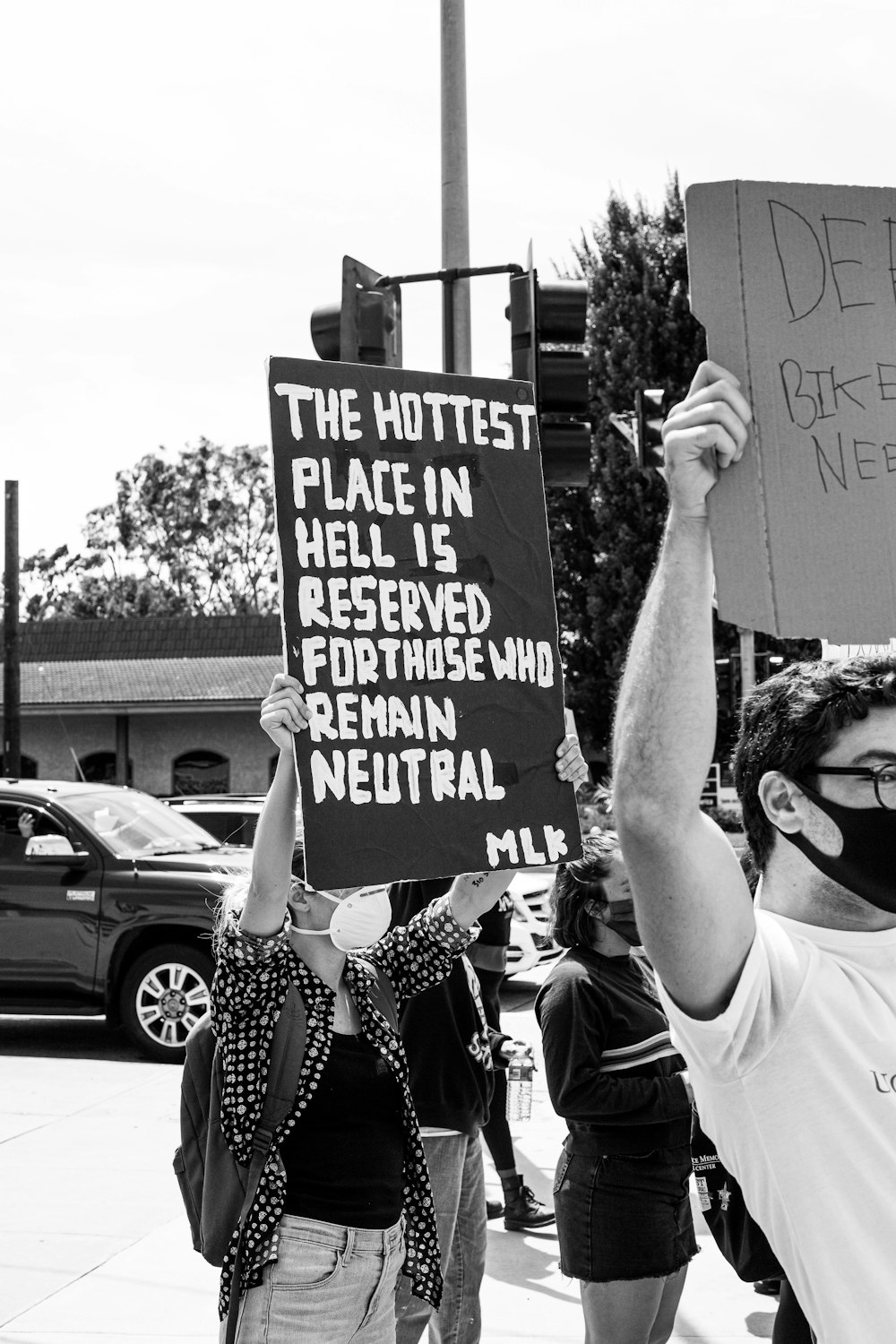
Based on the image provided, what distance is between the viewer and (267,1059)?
3.10 meters

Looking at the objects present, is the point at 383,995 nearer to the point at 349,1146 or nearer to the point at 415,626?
the point at 349,1146

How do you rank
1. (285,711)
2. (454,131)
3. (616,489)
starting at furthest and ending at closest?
(616,489) → (454,131) → (285,711)

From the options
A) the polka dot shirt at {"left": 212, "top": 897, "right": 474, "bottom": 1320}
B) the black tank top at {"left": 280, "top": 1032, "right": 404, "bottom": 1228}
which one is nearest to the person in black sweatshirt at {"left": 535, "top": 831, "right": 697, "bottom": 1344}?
the polka dot shirt at {"left": 212, "top": 897, "right": 474, "bottom": 1320}

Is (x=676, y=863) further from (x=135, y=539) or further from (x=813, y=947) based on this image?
(x=135, y=539)

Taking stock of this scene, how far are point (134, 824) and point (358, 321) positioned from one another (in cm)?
556

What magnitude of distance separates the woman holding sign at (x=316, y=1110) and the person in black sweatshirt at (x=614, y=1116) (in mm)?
635

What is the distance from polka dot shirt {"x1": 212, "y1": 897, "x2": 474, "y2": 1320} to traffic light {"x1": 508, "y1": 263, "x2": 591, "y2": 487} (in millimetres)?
3961

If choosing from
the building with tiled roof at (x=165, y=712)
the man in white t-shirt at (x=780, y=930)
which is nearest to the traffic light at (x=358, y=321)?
the man in white t-shirt at (x=780, y=930)

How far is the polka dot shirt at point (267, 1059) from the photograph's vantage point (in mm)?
3023

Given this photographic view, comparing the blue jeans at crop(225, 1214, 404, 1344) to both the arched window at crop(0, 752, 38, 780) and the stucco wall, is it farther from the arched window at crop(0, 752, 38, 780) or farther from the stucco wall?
the arched window at crop(0, 752, 38, 780)

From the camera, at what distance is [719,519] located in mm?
1762

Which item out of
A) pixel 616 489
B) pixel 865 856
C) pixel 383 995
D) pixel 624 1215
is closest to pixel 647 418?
pixel 624 1215

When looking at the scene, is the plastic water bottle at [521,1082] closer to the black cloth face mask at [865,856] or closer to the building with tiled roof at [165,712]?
the black cloth face mask at [865,856]

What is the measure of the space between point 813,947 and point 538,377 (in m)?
5.26
